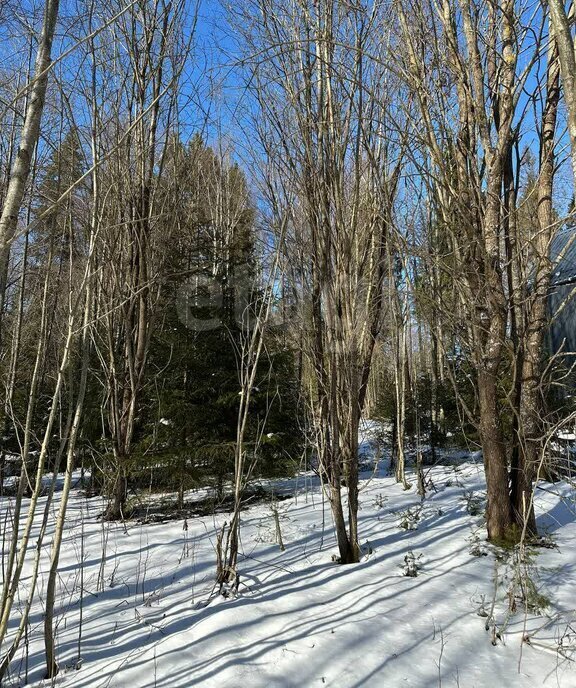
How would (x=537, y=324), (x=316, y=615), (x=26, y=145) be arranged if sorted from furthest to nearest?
(x=537, y=324), (x=316, y=615), (x=26, y=145)

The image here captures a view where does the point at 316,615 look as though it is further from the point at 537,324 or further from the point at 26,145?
the point at 537,324

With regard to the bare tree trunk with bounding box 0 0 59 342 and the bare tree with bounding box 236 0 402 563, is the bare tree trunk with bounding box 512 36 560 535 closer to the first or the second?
the bare tree with bounding box 236 0 402 563

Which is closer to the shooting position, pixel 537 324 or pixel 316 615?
pixel 316 615

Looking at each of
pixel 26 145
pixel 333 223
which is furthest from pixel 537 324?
pixel 26 145

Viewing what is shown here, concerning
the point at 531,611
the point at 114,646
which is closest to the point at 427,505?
the point at 531,611

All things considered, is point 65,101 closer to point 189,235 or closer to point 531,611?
point 531,611

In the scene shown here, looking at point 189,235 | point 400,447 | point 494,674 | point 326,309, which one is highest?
point 189,235

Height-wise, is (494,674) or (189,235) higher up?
(189,235)

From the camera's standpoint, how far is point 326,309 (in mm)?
3789

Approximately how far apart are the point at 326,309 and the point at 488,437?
1.84 m

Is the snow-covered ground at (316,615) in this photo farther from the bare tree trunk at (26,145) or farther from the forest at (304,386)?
the bare tree trunk at (26,145)

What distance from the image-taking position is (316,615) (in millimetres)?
2859

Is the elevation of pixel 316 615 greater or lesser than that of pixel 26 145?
lesser

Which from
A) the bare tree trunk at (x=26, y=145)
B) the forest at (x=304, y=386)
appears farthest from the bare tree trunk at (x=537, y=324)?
the bare tree trunk at (x=26, y=145)
